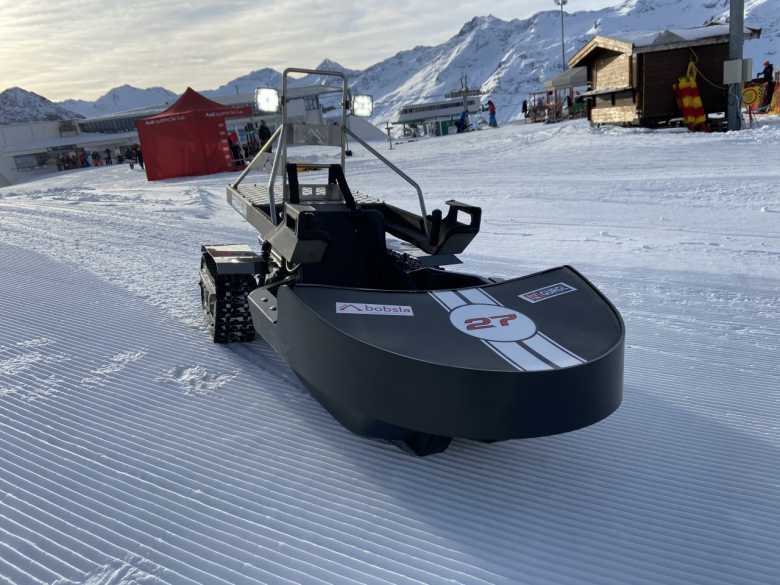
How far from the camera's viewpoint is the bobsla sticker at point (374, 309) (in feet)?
8.88

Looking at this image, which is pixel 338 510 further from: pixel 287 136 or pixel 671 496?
pixel 287 136

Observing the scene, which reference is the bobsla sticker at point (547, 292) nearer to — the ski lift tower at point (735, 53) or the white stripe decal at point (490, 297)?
the white stripe decal at point (490, 297)

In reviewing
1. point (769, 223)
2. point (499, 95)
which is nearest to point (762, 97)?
point (769, 223)

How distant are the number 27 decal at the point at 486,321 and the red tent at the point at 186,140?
1675 centimetres

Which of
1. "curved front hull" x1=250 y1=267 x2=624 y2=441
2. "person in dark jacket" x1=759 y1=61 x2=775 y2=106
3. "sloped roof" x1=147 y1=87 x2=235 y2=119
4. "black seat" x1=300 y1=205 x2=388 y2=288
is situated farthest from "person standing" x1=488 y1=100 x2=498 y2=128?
"curved front hull" x1=250 y1=267 x2=624 y2=441

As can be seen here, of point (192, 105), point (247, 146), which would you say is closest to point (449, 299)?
point (192, 105)

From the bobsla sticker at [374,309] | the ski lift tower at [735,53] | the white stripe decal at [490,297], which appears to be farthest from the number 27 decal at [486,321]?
the ski lift tower at [735,53]

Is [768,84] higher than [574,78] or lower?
lower

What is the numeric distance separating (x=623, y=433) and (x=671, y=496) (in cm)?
52

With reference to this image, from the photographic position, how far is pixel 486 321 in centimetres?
267

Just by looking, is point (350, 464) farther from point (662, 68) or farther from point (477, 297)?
point (662, 68)

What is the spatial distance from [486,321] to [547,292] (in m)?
0.46

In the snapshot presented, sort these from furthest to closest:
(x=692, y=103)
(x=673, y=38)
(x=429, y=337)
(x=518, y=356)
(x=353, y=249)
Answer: (x=673, y=38)
(x=692, y=103)
(x=353, y=249)
(x=429, y=337)
(x=518, y=356)

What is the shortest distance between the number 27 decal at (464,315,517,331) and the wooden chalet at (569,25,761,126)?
51.6ft
